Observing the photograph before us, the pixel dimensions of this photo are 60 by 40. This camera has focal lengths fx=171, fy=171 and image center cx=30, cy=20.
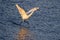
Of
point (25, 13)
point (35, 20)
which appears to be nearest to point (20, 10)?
point (25, 13)

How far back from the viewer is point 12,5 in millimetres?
1561

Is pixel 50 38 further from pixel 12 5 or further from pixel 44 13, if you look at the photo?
pixel 12 5

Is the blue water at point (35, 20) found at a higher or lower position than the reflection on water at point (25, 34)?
higher

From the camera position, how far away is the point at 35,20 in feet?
4.91

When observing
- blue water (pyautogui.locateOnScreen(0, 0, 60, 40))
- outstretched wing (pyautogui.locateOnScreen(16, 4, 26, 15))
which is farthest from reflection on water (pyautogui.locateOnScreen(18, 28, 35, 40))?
outstretched wing (pyautogui.locateOnScreen(16, 4, 26, 15))

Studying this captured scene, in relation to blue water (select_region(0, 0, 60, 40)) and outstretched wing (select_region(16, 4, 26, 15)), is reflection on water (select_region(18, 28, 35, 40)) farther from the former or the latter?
outstretched wing (select_region(16, 4, 26, 15))

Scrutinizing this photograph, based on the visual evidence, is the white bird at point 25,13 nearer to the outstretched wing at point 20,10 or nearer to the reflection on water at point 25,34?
the outstretched wing at point 20,10

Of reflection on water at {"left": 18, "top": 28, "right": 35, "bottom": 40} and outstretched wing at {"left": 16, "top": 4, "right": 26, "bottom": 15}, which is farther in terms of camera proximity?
outstretched wing at {"left": 16, "top": 4, "right": 26, "bottom": 15}

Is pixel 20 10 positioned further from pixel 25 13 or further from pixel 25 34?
pixel 25 34

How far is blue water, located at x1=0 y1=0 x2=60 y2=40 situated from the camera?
1.42 meters

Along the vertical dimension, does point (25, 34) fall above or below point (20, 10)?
below

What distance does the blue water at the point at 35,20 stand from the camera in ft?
4.67

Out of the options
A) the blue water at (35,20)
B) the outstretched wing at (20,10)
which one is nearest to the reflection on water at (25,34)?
the blue water at (35,20)

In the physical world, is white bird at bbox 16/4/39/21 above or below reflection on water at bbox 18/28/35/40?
above
